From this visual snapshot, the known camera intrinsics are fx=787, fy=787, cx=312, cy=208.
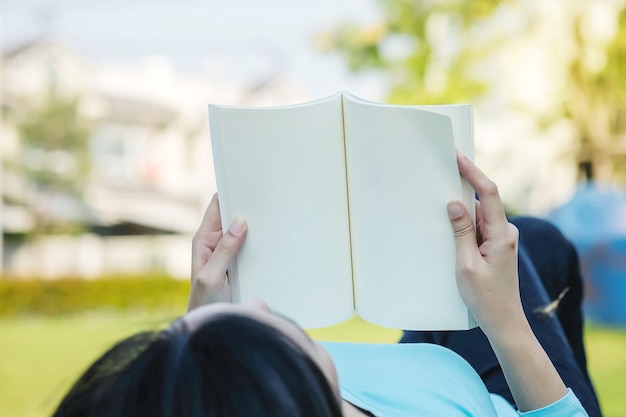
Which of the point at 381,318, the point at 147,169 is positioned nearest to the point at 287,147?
the point at 381,318

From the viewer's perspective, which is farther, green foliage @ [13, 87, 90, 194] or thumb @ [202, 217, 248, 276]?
green foliage @ [13, 87, 90, 194]

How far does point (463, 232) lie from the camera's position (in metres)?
0.94

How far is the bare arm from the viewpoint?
91cm

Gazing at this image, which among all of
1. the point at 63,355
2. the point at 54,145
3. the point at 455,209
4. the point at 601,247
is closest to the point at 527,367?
the point at 455,209

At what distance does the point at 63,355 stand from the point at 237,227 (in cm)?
540

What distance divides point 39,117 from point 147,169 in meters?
3.93

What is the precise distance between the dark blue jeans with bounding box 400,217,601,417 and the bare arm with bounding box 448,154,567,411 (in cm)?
33

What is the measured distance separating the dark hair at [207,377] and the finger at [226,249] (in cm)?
21

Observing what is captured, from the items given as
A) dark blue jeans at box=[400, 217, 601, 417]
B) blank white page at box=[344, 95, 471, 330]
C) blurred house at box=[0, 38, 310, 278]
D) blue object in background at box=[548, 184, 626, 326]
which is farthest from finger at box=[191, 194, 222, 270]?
blurred house at box=[0, 38, 310, 278]

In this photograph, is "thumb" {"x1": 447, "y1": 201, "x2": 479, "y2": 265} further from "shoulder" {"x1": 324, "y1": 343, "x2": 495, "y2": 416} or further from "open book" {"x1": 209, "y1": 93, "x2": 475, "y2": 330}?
"shoulder" {"x1": 324, "y1": 343, "x2": 495, "y2": 416}

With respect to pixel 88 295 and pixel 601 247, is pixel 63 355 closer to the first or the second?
pixel 601 247

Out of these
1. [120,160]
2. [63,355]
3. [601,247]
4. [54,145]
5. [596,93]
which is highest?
[596,93]

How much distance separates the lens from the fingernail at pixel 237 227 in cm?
96

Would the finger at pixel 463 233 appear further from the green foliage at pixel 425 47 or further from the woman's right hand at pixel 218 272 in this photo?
the green foliage at pixel 425 47
